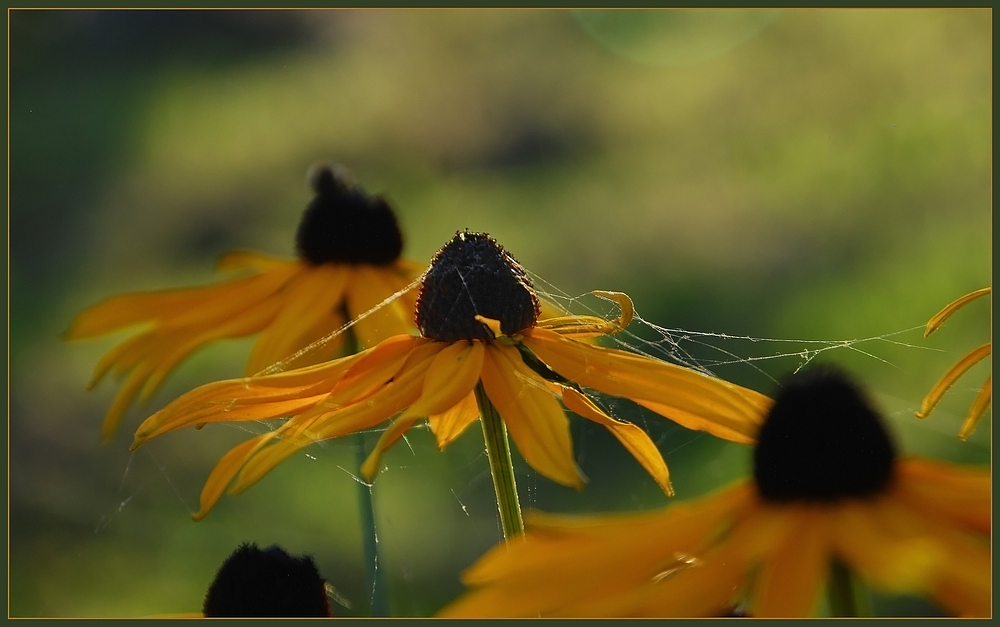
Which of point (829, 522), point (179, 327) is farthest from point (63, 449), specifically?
point (829, 522)

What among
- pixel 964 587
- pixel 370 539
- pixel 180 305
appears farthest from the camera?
pixel 180 305

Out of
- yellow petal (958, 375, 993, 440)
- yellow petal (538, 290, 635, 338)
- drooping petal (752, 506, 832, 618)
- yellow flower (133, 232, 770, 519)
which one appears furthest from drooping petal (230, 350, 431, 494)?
yellow petal (958, 375, 993, 440)

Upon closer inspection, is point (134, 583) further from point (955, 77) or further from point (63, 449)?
point (955, 77)

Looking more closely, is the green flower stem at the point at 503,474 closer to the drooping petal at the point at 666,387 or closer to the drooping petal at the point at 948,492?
the drooping petal at the point at 666,387

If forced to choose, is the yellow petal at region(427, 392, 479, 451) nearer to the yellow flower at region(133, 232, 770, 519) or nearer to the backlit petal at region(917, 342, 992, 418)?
the yellow flower at region(133, 232, 770, 519)

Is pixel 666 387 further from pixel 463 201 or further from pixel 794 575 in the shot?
pixel 463 201

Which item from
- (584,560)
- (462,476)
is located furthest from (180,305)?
(584,560)
